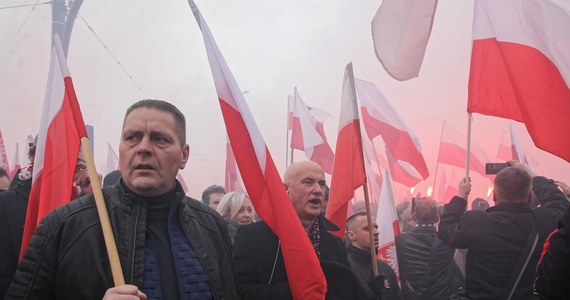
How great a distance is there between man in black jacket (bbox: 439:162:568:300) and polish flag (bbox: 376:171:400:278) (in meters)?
1.20

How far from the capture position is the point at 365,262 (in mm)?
3848

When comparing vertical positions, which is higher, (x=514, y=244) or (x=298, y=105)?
(x=298, y=105)

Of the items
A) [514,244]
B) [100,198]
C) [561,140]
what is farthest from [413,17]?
[100,198]

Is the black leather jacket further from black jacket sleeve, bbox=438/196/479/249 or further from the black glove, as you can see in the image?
black jacket sleeve, bbox=438/196/479/249

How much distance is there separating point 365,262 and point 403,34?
5.97 feet

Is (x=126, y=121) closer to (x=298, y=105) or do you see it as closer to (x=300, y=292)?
(x=300, y=292)

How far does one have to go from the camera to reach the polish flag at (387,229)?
190 inches

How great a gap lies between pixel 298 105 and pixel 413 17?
15.1ft

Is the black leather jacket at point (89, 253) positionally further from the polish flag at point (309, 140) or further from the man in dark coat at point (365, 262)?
the polish flag at point (309, 140)

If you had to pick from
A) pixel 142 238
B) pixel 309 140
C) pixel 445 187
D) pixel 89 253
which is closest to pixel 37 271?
pixel 89 253

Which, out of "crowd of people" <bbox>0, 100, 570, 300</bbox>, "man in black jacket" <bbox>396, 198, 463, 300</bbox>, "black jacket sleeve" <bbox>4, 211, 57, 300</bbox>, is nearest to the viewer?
"black jacket sleeve" <bbox>4, 211, 57, 300</bbox>

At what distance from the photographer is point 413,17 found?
12.4ft

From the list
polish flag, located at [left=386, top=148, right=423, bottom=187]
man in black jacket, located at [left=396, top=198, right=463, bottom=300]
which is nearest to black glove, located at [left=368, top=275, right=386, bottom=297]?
man in black jacket, located at [left=396, top=198, right=463, bottom=300]

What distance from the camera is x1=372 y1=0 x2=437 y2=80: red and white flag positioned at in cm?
375
